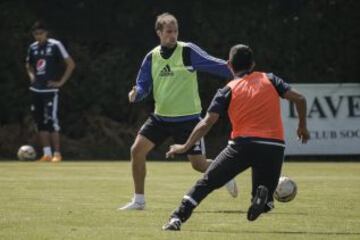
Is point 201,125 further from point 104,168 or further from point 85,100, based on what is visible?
point 85,100

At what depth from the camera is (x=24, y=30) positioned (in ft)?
77.6

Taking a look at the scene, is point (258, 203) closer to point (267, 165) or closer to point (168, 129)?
point (267, 165)

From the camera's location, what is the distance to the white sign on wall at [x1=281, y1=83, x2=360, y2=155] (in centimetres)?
2189

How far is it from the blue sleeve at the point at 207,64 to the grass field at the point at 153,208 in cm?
150

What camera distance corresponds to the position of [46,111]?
812 inches

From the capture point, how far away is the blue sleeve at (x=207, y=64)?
1119 cm

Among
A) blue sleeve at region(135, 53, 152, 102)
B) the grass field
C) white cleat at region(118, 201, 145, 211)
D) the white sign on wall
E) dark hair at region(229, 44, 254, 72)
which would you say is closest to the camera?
the grass field

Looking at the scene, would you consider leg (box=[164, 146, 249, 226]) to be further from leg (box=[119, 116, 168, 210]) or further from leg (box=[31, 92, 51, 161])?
leg (box=[31, 92, 51, 161])

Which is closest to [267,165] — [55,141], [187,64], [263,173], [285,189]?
[263,173]

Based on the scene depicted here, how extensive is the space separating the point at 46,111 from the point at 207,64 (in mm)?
9830

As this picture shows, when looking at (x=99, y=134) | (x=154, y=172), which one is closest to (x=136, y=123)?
(x=99, y=134)

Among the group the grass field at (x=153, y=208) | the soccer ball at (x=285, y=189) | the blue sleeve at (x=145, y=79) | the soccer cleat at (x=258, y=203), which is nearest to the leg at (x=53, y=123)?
the grass field at (x=153, y=208)

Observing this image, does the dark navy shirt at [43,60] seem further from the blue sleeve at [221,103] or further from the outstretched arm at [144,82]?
the blue sleeve at [221,103]

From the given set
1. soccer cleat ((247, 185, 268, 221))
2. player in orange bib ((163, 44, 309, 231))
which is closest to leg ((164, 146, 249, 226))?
player in orange bib ((163, 44, 309, 231))
